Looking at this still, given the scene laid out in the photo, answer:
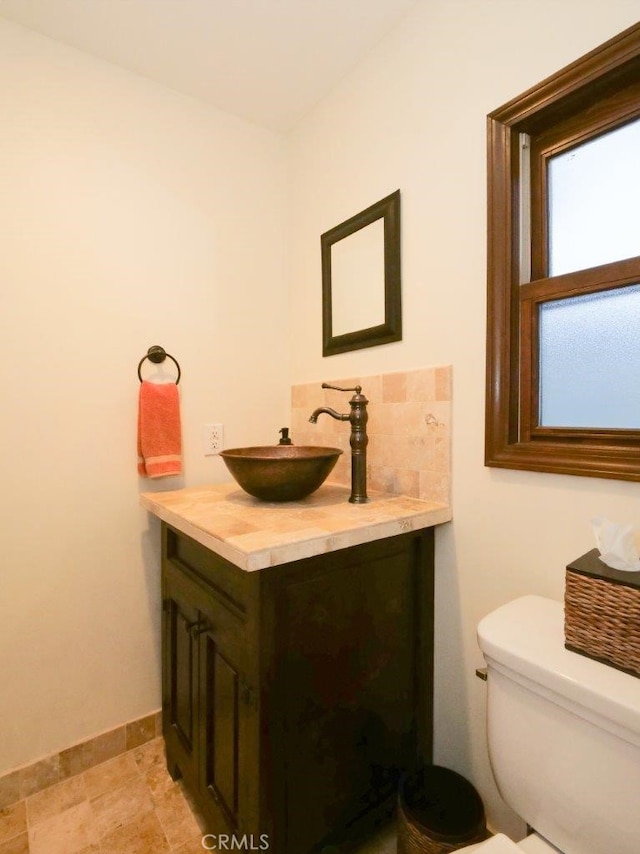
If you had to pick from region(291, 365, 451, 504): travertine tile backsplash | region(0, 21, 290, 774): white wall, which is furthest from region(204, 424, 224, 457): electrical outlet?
region(291, 365, 451, 504): travertine tile backsplash

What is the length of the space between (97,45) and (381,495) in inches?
67.4

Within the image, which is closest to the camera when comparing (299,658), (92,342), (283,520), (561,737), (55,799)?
(561,737)

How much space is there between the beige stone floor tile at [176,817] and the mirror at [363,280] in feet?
4.98

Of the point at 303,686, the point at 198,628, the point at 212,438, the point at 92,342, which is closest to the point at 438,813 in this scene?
the point at 303,686

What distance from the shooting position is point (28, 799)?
4.06 ft

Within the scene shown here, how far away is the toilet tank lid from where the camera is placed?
1.97 ft

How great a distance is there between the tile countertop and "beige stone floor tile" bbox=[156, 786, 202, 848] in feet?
2.78

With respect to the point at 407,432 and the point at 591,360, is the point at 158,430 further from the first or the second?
the point at 591,360

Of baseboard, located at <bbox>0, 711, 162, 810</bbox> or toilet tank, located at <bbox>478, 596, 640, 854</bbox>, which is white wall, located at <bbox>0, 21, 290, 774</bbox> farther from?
toilet tank, located at <bbox>478, 596, 640, 854</bbox>

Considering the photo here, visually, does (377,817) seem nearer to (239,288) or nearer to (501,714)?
(501,714)

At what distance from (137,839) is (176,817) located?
106 millimetres

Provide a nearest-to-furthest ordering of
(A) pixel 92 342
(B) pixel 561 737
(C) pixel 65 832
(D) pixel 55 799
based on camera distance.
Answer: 1. (B) pixel 561 737
2. (C) pixel 65 832
3. (D) pixel 55 799
4. (A) pixel 92 342

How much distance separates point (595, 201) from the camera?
0.93m

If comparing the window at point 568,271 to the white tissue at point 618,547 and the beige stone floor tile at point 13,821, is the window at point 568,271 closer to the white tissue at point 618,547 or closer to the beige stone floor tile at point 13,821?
the white tissue at point 618,547
